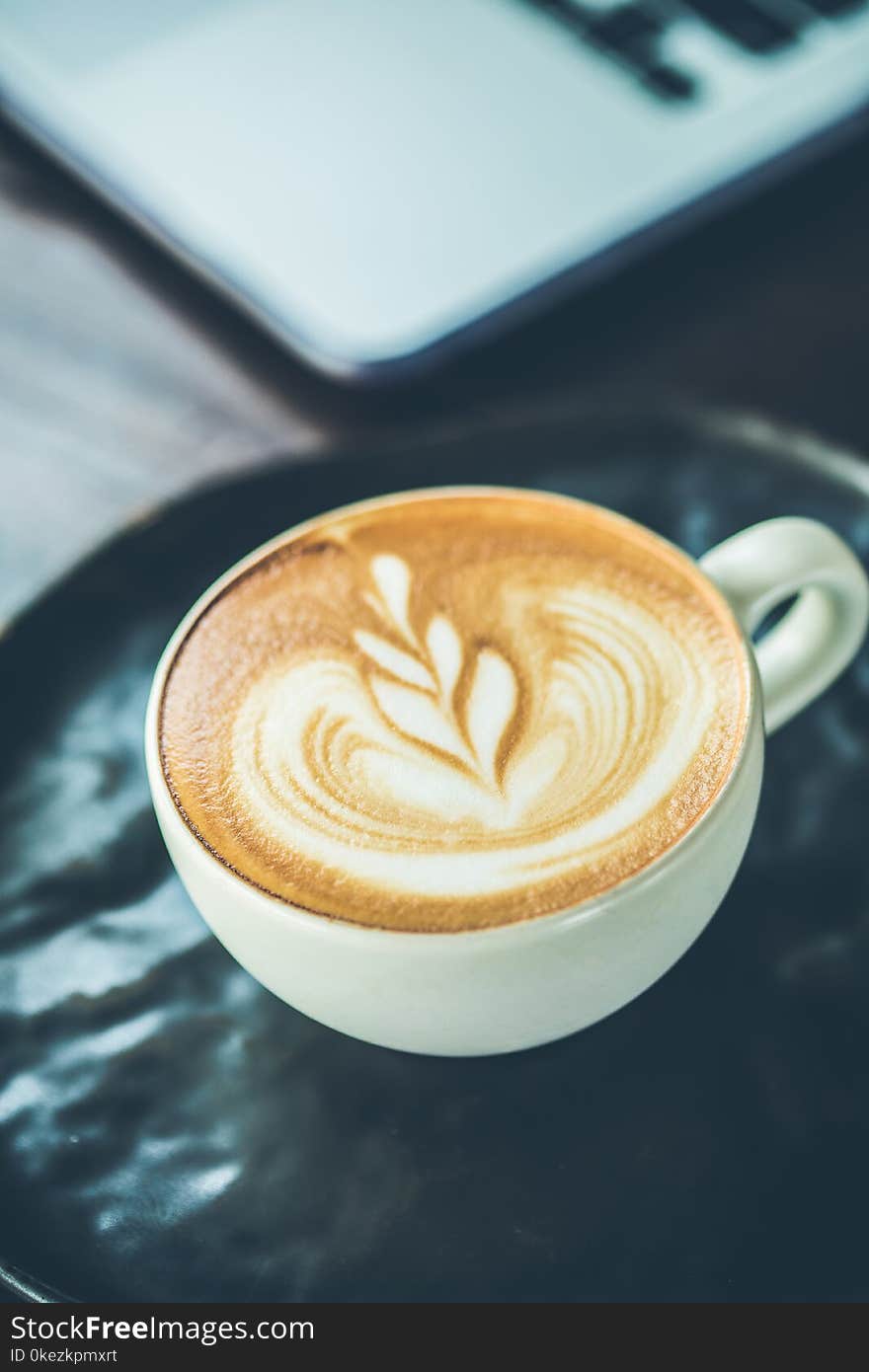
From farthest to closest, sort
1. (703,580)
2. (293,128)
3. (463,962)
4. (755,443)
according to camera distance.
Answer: (293,128), (755,443), (703,580), (463,962)

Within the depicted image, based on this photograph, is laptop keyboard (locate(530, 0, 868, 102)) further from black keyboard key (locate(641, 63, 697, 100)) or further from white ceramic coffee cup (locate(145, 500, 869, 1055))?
white ceramic coffee cup (locate(145, 500, 869, 1055))

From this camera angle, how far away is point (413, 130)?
0.84 m

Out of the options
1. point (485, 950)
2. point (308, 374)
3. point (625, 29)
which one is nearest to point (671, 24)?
point (625, 29)

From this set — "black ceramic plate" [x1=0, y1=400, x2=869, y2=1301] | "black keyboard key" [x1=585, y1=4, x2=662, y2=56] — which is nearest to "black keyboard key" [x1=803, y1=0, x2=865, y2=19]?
"black keyboard key" [x1=585, y1=4, x2=662, y2=56]

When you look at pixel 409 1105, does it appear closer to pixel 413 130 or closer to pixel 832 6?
pixel 413 130

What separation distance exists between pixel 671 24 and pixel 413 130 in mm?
224

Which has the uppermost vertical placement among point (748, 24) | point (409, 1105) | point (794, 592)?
point (748, 24)

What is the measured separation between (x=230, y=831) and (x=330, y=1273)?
0.15m

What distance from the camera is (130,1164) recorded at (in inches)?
18.2

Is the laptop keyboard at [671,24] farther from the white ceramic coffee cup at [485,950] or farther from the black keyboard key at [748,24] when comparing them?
the white ceramic coffee cup at [485,950]

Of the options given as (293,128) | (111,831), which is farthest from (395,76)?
(111,831)

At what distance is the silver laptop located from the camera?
0.76 m

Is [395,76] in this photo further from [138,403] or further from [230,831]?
[230,831]

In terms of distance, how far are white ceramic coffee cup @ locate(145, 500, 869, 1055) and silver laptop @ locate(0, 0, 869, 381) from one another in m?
0.36
